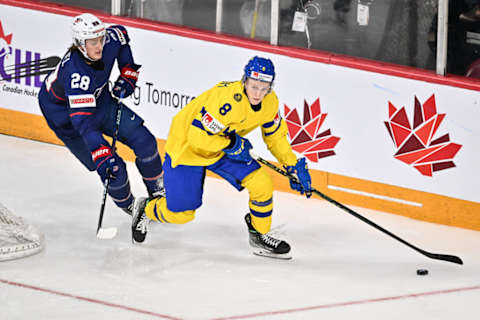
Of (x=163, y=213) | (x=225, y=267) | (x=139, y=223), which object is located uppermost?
(x=163, y=213)

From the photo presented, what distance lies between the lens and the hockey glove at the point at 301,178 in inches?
184

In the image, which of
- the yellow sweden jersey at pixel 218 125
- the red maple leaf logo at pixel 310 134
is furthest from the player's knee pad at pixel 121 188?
the red maple leaf logo at pixel 310 134

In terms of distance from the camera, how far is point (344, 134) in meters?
5.62

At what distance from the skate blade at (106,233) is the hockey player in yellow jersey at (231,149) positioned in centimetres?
32

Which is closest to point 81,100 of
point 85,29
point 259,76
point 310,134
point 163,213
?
point 85,29

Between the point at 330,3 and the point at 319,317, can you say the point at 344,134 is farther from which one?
the point at 319,317

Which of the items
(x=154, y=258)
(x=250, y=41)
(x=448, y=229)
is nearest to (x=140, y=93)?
(x=250, y=41)

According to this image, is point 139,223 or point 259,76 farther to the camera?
point 139,223

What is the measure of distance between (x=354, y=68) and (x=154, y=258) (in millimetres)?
1699

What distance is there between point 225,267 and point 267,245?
0.28 metres

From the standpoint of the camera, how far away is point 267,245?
4.90 meters

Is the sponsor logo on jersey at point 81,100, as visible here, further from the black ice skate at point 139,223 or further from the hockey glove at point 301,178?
the hockey glove at point 301,178

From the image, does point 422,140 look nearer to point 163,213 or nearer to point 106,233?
point 163,213

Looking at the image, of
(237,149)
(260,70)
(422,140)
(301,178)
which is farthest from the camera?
(422,140)
